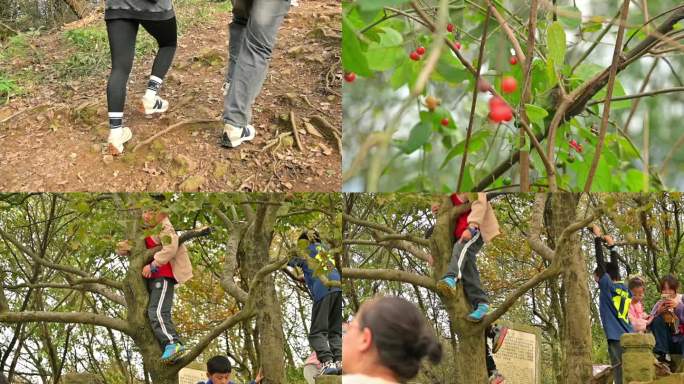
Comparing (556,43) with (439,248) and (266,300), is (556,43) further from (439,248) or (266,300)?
(266,300)

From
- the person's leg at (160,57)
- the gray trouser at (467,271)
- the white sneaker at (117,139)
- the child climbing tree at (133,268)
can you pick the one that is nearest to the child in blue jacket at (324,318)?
the child climbing tree at (133,268)

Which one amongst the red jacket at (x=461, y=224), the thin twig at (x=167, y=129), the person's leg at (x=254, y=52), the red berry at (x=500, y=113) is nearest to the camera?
the red berry at (x=500, y=113)

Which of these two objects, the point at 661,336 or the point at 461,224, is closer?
the point at 461,224

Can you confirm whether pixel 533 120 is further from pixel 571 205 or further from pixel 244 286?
pixel 244 286

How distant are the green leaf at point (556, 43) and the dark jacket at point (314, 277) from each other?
1398 mm

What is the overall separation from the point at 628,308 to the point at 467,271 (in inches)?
33.7

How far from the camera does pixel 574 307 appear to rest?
3.36m

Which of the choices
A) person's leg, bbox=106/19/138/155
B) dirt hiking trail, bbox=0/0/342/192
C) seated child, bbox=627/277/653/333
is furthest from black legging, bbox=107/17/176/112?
seated child, bbox=627/277/653/333

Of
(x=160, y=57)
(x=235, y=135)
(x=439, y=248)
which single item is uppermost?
(x=160, y=57)

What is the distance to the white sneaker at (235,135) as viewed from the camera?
10.9 feet

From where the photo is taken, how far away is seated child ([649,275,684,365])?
3.29 m

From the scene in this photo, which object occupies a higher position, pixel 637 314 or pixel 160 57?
pixel 160 57

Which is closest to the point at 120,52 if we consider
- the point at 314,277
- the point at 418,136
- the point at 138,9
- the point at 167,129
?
the point at 138,9

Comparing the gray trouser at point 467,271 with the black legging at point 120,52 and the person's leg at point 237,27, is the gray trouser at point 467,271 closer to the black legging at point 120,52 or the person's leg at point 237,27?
the person's leg at point 237,27
